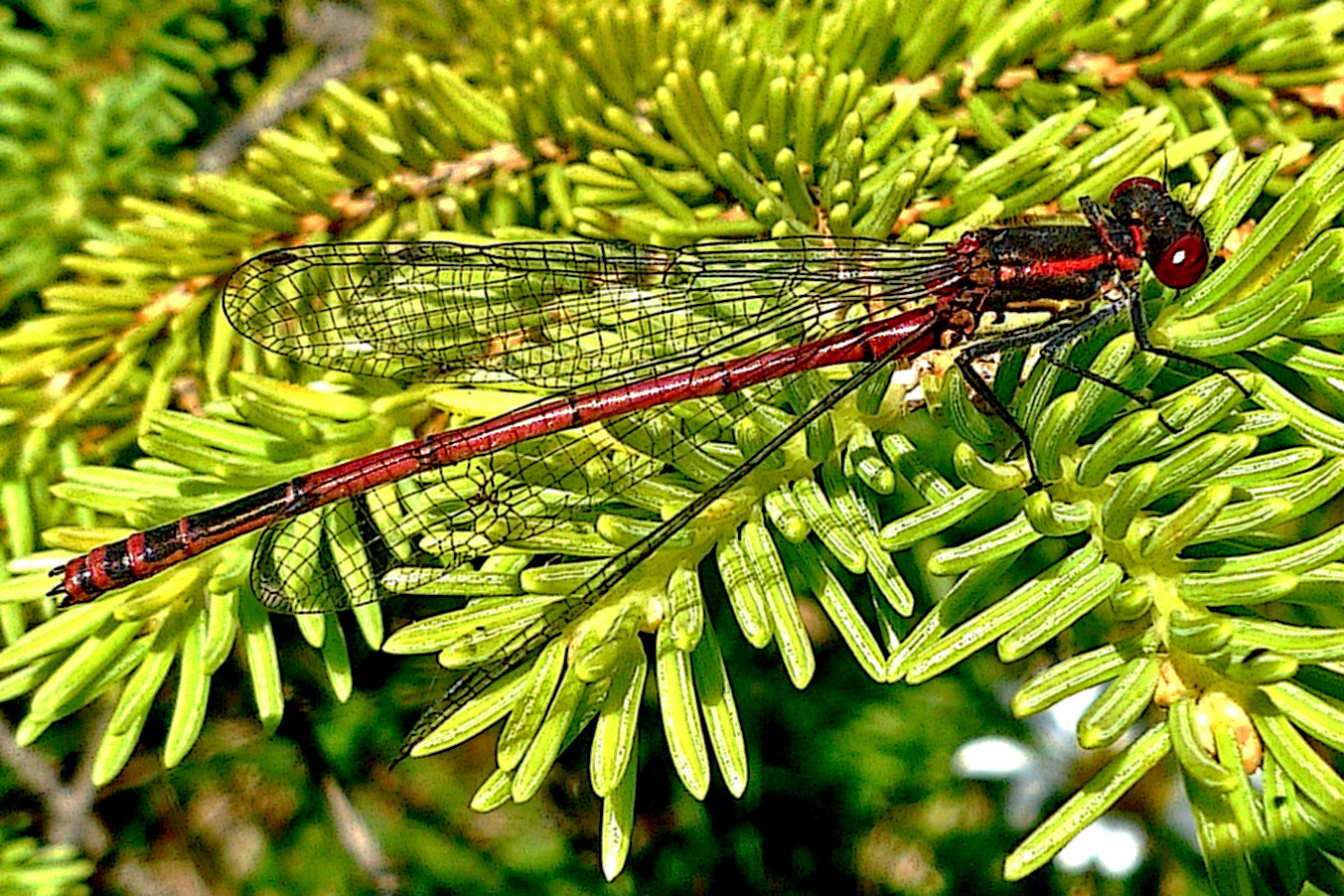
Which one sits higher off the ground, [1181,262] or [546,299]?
[546,299]

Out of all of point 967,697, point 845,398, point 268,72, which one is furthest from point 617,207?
point 967,697

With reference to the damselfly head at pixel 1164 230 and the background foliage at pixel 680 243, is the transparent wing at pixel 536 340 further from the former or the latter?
the damselfly head at pixel 1164 230

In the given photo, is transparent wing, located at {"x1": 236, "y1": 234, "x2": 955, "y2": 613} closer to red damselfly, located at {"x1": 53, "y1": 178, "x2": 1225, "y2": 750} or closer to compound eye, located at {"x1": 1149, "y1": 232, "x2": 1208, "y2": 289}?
red damselfly, located at {"x1": 53, "y1": 178, "x2": 1225, "y2": 750}

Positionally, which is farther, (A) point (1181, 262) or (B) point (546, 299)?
(B) point (546, 299)

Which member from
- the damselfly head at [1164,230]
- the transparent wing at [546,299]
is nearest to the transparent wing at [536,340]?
the transparent wing at [546,299]

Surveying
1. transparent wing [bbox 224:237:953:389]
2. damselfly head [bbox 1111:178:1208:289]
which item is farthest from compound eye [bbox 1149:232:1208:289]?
transparent wing [bbox 224:237:953:389]

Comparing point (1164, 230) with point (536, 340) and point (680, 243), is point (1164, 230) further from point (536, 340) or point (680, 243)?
point (536, 340)

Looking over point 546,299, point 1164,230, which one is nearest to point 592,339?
point 546,299
